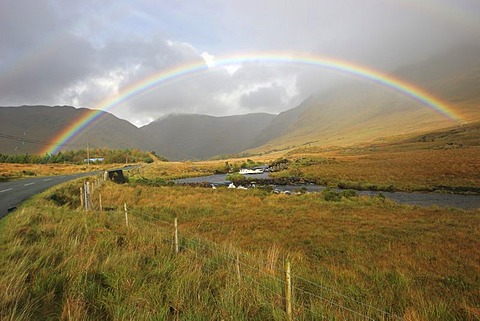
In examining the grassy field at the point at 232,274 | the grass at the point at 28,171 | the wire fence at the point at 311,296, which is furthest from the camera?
the grass at the point at 28,171

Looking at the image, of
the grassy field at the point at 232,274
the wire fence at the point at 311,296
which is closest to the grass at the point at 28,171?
the grassy field at the point at 232,274

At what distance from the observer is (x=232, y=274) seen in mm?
6203

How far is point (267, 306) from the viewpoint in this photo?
15.9 ft

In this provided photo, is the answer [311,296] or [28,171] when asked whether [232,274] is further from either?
[28,171]

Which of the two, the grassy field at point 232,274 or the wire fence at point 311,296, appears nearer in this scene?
the grassy field at point 232,274

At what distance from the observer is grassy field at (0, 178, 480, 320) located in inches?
181

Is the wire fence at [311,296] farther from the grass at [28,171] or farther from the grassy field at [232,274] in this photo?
the grass at [28,171]

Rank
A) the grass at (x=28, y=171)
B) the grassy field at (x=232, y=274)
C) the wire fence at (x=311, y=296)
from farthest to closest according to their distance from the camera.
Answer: the grass at (x=28, y=171)
the wire fence at (x=311, y=296)
the grassy field at (x=232, y=274)

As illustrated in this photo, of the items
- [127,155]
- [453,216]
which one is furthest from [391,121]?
[453,216]

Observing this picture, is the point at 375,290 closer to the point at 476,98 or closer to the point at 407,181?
the point at 407,181

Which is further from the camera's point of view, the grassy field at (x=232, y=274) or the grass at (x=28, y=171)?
the grass at (x=28, y=171)

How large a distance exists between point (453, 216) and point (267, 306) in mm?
20382

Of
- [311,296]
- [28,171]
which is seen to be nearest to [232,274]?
[311,296]

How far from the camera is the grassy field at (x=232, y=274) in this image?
15.1 ft
